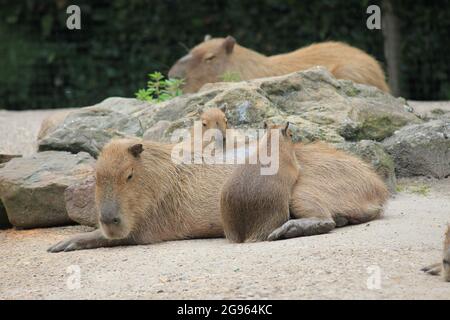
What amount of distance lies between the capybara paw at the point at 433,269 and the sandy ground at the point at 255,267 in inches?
1.6

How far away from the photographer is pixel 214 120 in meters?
6.21

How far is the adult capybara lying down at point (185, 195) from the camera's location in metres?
5.10

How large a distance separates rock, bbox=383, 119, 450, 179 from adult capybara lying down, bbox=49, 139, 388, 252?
1074mm

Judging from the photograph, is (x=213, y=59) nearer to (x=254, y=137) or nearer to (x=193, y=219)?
(x=254, y=137)

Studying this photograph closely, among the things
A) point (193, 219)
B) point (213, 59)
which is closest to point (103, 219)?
point (193, 219)

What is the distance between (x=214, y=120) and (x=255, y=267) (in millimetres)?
2141

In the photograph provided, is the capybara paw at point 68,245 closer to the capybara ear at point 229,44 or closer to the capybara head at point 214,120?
the capybara head at point 214,120

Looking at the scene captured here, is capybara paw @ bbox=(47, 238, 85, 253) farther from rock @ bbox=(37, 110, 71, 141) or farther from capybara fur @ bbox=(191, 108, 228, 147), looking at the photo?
rock @ bbox=(37, 110, 71, 141)

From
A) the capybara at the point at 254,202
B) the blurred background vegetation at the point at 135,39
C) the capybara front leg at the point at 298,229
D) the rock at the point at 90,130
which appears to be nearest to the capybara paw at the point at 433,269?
the capybara front leg at the point at 298,229

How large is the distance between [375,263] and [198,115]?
2.72 metres

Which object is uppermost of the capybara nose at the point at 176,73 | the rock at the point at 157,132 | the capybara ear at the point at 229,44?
the capybara ear at the point at 229,44

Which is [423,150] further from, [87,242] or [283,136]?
[87,242]

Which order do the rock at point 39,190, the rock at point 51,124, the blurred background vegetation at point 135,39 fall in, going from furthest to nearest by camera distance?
the blurred background vegetation at point 135,39, the rock at point 51,124, the rock at point 39,190

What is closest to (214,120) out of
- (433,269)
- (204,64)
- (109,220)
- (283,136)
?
(283,136)
